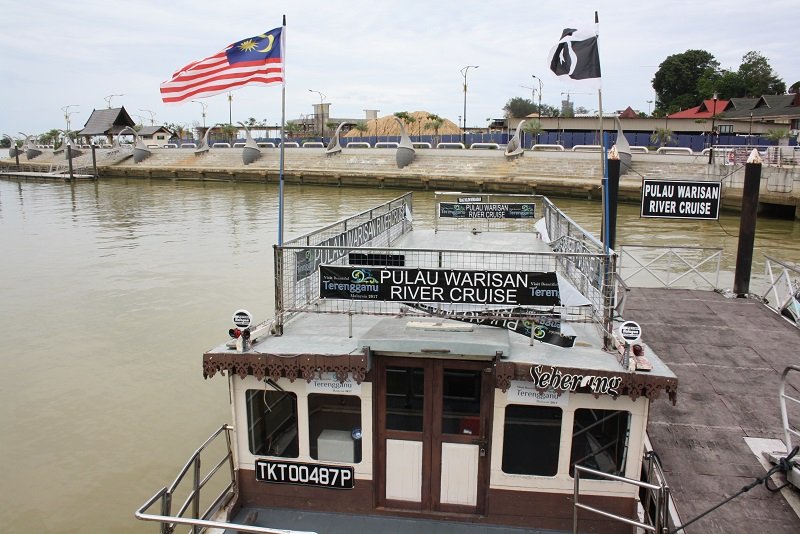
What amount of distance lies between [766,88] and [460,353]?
10795 cm

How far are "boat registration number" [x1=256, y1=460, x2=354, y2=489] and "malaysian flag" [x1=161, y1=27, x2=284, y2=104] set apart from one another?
4575 millimetres

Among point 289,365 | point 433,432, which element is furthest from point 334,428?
point 433,432

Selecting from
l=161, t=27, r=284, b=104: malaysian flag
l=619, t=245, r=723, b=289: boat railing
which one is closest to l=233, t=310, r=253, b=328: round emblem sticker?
l=161, t=27, r=284, b=104: malaysian flag

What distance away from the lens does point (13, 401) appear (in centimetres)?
1226

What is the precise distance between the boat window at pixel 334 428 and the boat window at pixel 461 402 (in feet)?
3.06

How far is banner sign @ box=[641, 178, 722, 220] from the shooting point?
13.7 metres

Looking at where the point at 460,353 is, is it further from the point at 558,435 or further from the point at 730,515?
the point at 730,515

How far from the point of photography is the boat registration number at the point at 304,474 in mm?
6484

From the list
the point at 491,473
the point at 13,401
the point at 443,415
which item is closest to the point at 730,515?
the point at 491,473

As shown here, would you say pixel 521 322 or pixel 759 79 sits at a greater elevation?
pixel 759 79

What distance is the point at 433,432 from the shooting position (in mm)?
6289

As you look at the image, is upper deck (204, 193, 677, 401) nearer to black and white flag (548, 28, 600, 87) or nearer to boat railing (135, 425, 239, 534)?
boat railing (135, 425, 239, 534)

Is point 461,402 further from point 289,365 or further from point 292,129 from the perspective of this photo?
point 292,129

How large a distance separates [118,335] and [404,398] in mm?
11950
